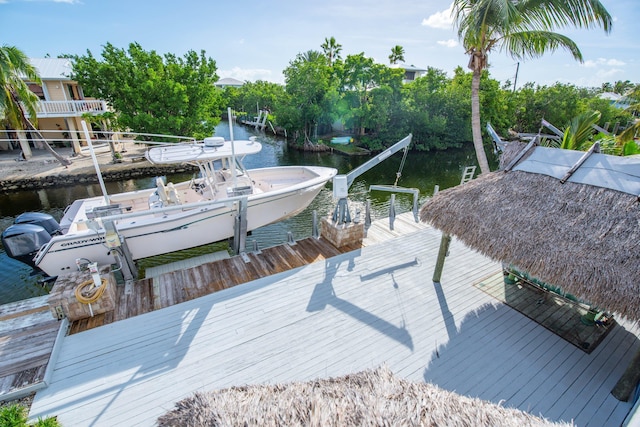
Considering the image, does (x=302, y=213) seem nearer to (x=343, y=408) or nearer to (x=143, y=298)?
(x=143, y=298)

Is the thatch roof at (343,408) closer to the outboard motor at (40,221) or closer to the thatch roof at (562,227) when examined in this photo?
the thatch roof at (562,227)

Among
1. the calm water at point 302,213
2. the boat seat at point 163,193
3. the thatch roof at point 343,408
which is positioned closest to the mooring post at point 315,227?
the calm water at point 302,213

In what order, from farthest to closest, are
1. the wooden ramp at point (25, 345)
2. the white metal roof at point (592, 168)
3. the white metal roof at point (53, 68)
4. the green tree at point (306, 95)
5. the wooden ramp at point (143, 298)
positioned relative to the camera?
the green tree at point (306, 95), the white metal roof at point (53, 68), the white metal roof at point (592, 168), the wooden ramp at point (143, 298), the wooden ramp at point (25, 345)

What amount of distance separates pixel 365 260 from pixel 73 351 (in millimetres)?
5113

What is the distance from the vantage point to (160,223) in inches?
258

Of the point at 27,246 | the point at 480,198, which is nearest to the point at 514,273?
the point at 480,198

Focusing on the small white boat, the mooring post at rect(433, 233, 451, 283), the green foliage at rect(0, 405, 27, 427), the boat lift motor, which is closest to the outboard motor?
the small white boat

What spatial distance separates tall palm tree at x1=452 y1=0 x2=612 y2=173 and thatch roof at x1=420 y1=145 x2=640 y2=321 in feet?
12.3

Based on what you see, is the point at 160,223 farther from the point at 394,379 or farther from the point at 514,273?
the point at 514,273

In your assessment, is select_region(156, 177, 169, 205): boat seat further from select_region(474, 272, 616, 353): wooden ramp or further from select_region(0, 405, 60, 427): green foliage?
select_region(474, 272, 616, 353): wooden ramp

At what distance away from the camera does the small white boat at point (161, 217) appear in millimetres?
5871

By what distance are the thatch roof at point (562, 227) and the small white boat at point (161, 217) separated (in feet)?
14.2

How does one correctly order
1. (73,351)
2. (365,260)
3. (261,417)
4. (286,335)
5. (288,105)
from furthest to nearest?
(288,105), (365,260), (286,335), (73,351), (261,417)

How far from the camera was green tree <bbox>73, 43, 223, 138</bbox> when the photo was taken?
15.3 meters
